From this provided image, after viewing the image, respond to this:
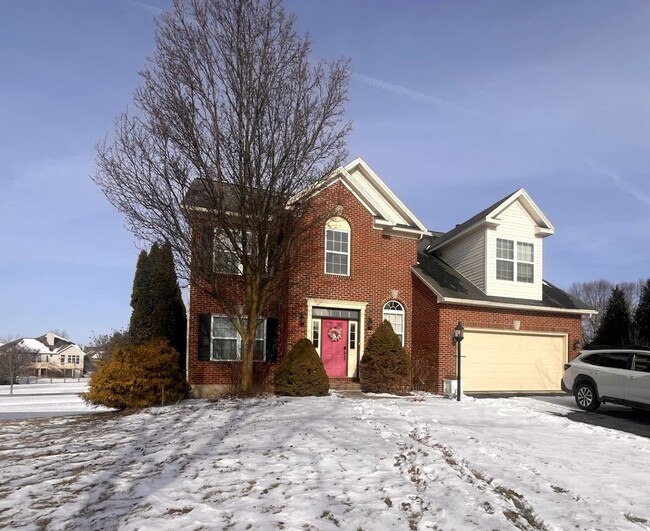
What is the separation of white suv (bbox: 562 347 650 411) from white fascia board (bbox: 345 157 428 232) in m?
6.83

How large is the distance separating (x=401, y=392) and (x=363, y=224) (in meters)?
5.43

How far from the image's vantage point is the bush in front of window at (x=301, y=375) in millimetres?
13195

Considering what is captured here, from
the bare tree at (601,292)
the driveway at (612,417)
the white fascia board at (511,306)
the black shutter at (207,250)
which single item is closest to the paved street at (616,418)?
the driveway at (612,417)

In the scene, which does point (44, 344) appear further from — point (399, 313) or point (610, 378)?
point (610, 378)

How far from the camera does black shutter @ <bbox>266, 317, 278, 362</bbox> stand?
16.0 metres

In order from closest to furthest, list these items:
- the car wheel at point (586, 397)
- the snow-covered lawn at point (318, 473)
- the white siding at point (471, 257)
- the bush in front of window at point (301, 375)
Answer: the snow-covered lawn at point (318, 473)
the car wheel at point (586, 397)
the bush in front of window at point (301, 375)
the white siding at point (471, 257)

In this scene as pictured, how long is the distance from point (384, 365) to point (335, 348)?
6.18 feet

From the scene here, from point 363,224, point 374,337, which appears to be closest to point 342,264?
point 363,224

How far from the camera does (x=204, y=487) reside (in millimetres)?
5859

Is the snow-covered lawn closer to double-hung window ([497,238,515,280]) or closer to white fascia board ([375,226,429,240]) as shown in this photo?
white fascia board ([375,226,429,240])

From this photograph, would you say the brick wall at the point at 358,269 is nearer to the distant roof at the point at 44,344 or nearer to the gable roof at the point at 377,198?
the gable roof at the point at 377,198

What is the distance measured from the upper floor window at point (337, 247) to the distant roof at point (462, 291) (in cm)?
259

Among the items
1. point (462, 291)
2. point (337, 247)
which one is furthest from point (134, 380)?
point (462, 291)

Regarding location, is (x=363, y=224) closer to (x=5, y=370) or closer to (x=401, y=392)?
(x=401, y=392)
